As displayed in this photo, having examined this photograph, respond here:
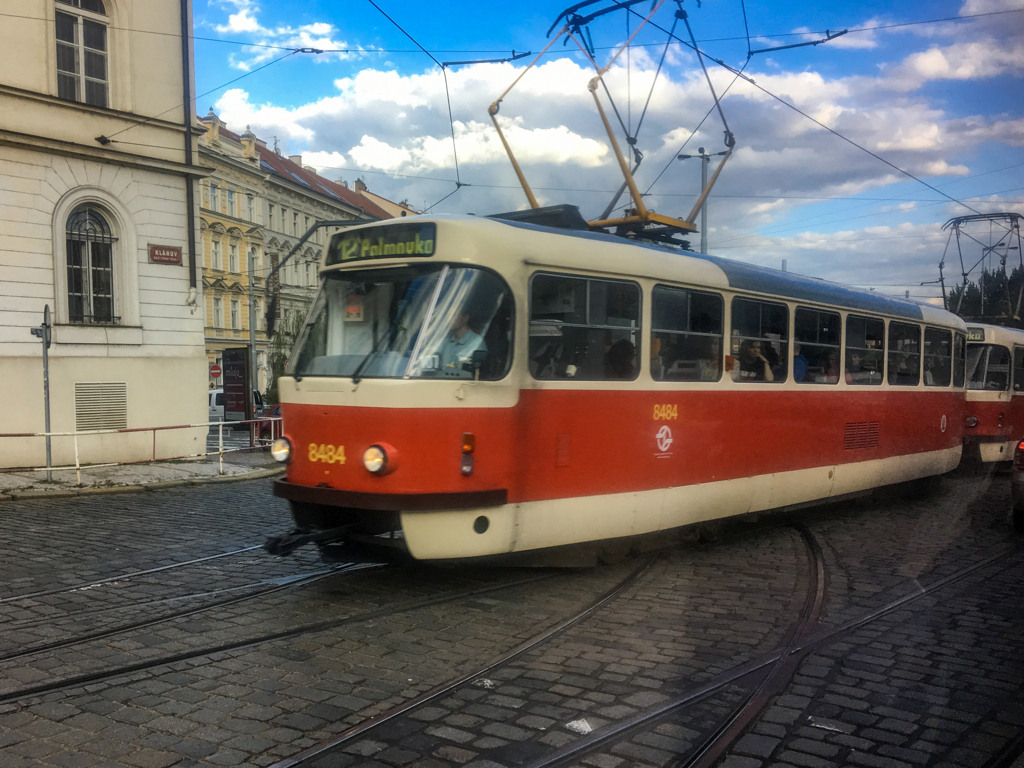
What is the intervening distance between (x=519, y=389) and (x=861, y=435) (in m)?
6.34

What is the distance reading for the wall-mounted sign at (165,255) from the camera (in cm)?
1795

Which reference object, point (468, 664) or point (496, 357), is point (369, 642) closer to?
point (468, 664)

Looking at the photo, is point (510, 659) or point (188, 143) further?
point (188, 143)

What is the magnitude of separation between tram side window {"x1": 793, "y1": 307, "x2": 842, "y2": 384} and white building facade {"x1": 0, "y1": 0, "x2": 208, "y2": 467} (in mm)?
12859

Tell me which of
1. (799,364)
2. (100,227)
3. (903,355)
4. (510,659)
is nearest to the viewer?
(510,659)

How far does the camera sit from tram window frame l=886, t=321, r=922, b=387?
38.5 ft

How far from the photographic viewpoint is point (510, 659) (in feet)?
17.1

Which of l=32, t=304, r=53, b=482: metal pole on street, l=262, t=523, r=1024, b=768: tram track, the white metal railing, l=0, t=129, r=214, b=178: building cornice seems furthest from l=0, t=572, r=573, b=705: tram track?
l=0, t=129, r=214, b=178: building cornice

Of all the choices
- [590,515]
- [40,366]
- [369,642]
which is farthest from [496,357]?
[40,366]

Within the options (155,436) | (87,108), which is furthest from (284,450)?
(87,108)

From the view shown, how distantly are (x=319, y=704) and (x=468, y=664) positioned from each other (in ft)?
3.24

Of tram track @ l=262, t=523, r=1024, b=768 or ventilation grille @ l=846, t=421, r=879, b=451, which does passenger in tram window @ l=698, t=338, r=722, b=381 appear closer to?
tram track @ l=262, t=523, r=1024, b=768

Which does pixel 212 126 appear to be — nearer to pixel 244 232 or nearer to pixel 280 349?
pixel 244 232

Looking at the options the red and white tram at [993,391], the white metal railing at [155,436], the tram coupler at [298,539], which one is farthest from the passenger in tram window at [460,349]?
the red and white tram at [993,391]
